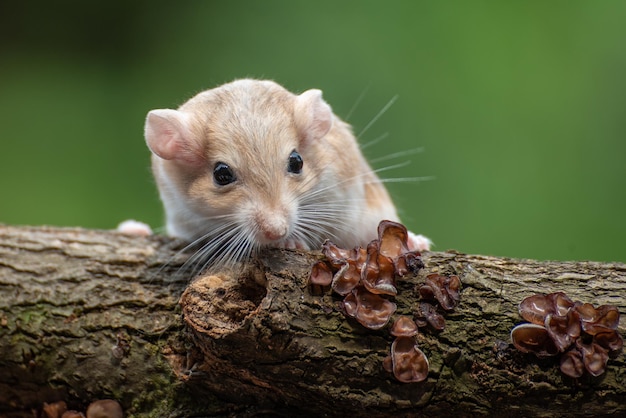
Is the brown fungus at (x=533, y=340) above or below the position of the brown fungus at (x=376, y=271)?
below

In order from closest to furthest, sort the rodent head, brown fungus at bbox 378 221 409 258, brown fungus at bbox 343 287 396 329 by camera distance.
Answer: brown fungus at bbox 343 287 396 329, brown fungus at bbox 378 221 409 258, the rodent head

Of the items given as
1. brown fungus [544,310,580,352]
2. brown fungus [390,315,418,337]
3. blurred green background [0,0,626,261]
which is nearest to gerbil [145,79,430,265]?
brown fungus [390,315,418,337]

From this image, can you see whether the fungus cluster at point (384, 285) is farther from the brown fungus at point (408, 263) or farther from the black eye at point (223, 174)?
the black eye at point (223, 174)

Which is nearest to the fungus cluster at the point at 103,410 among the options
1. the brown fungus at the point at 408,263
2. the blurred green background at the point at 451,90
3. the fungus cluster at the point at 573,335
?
the brown fungus at the point at 408,263

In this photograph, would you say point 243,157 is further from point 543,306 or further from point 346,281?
point 543,306

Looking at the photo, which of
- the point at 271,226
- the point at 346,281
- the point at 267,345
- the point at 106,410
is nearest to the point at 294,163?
the point at 271,226

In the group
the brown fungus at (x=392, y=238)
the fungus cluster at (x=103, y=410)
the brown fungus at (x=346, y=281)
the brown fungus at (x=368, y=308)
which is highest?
the brown fungus at (x=392, y=238)

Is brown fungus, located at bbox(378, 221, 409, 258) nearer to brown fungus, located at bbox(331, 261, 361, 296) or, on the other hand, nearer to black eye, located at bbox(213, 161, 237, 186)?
brown fungus, located at bbox(331, 261, 361, 296)

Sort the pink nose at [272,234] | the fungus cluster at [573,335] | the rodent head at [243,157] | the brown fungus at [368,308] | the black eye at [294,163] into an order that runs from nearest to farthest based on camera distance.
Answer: the fungus cluster at [573,335] → the brown fungus at [368,308] → the pink nose at [272,234] → the rodent head at [243,157] → the black eye at [294,163]
